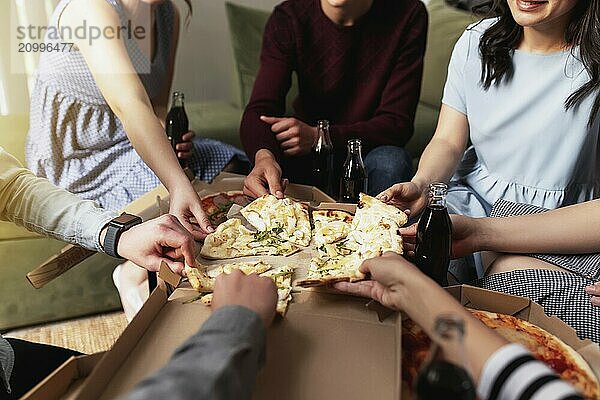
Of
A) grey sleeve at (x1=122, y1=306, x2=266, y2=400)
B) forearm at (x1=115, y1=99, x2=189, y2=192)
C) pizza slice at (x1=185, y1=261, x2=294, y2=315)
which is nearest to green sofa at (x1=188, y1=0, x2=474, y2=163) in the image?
forearm at (x1=115, y1=99, x2=189, y2=192)

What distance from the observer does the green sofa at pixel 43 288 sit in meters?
2.00

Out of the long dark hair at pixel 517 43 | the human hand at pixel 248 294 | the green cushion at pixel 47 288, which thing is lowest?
the green cushion at pixel 47 288

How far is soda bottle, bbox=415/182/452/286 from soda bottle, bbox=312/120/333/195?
0.59 metres

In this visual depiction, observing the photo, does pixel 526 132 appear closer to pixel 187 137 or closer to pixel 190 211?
pixel 190 211

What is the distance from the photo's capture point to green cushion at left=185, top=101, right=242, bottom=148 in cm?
265

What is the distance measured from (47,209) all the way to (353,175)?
73cm

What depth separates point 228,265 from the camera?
47.5 inches

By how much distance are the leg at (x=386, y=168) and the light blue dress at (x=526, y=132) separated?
221mm

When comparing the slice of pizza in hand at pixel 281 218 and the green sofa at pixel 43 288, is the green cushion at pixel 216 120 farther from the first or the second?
the slice of pizza in hand at pixel 281 218

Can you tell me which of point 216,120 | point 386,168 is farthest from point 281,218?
point 216,120

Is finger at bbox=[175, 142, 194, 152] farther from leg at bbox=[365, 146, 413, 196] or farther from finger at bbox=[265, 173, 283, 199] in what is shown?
leg at bbox=[365, 146, 413, 196]

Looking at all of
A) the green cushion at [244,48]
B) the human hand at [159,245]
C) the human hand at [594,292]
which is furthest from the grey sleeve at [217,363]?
the green cushion at [244,48]

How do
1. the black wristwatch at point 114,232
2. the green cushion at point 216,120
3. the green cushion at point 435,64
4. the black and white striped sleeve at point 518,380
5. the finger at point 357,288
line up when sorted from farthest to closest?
the green cushion at point 435,64 < the green cushion at point 216,120 < the black wristwatch at point 114,232 < the finger at point 357,288 < the black and white striped sleeve at point 518,380

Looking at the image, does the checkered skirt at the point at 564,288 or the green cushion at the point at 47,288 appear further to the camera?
the green cushion at the point at 47,288
